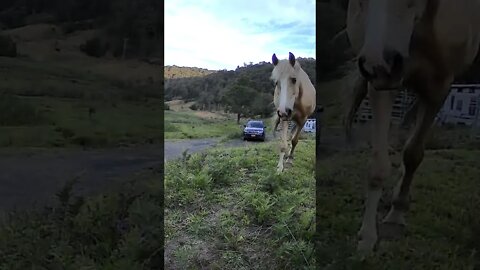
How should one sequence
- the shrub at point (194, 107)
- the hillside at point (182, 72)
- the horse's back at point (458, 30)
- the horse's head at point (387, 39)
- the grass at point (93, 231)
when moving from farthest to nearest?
the shrub at point (194, 107) → the hillside at point (182, 72) → the grass at point (93, 231) → the horse's back at point (458, 30) → the horse's head at point (387, 39)

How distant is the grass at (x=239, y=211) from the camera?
2104 mm

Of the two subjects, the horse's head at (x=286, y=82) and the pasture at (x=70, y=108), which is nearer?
the pasture at (x=70, y=108)

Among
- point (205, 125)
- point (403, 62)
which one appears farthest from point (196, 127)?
point (403, 62)

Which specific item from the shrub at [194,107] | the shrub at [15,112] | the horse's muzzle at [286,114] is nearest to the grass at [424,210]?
the horse's muzzle at [286,114]

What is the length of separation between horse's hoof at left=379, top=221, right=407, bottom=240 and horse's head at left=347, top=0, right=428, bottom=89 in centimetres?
64

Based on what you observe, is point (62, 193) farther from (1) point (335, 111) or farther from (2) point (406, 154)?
(2) point (406, 154)

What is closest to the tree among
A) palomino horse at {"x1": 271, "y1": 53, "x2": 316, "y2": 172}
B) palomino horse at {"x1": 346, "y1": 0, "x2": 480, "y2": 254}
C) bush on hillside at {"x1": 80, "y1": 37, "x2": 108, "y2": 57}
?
palomino horse at {"x1": 271, "y1": 53, "x2": 316, "y2": 172}

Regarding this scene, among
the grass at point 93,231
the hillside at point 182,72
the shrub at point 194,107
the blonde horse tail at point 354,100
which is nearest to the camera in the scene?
the grass at point 93,231

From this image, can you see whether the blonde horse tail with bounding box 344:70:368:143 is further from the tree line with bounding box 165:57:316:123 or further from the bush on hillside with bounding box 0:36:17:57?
the bush on hillside with bounding box 0:36:17:57

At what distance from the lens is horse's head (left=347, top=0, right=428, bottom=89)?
145 centimetres

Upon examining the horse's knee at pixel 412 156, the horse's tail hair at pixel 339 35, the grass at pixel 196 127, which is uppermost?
the horse's tail hair at pixel 339 35

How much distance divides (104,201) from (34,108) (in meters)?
0.43

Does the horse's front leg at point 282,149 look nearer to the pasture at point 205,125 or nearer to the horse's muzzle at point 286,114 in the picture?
the horse's muzzle at point 286,114

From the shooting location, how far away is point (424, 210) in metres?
2.02
